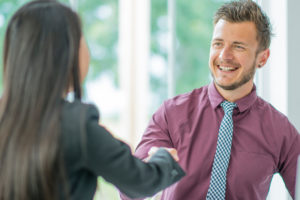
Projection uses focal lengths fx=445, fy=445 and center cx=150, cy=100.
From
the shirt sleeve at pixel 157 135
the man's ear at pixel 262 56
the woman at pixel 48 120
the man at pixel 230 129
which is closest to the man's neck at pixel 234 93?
the man at pixel 230 129

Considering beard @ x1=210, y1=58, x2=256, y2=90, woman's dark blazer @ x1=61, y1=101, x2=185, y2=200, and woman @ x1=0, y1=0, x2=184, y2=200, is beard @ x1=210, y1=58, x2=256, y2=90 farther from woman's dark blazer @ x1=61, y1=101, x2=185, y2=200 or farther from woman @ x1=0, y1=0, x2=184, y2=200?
woman @ x1=0, y1=0, x2=184, y2=200

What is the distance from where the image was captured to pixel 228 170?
1.77m

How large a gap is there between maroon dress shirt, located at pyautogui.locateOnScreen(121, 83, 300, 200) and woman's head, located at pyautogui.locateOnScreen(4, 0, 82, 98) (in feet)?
2.28

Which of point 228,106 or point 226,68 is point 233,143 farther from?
point 226,68

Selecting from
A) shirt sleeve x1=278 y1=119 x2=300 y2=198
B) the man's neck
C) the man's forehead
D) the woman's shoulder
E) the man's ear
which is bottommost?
shirt sleeve x1=278 y1=119 x2=300 y2=198

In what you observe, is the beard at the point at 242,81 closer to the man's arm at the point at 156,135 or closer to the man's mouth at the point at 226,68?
the man's mouth at the point at 226,68

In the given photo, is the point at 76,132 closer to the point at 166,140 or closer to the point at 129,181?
the point at 129,181

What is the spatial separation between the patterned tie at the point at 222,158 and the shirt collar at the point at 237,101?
0.09ft

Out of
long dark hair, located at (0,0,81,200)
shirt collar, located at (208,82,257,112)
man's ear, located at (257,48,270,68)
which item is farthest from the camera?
man's ear, located at (257,48,270,68)

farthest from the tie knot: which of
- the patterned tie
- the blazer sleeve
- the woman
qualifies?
the woman

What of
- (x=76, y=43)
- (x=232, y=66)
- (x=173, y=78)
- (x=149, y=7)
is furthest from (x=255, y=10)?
(x=149, y=7)

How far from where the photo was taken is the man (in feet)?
5.80

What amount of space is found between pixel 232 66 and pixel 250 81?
110 millimetres

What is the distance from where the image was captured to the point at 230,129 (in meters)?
1.81
